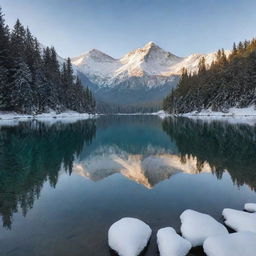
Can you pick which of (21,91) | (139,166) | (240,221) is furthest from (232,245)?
(21,91)

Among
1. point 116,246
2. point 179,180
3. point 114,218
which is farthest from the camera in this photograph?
point 179,180

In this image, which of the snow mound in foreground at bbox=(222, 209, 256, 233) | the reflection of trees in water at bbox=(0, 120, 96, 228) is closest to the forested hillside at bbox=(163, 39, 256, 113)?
the reflection of trees in water at bbox=(0, 120, 96, 228)

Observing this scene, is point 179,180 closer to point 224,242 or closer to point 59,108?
point 224,242

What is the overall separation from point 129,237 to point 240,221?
4154mm

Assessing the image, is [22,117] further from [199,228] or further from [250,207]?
[199,228]

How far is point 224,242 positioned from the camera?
645 centimetres

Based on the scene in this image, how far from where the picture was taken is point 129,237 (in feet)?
23.6

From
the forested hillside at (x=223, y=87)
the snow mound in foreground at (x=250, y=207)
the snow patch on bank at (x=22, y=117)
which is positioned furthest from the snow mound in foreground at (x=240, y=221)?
the forested hillside at (x=223, y=87)

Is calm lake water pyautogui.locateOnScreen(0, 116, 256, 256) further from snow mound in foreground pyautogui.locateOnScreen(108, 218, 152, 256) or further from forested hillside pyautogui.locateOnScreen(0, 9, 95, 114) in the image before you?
forested hillside pyautogui.locateOnScreen(0, 9, 95, 114)

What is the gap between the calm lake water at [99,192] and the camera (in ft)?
26.3

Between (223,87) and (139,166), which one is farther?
(223,87)

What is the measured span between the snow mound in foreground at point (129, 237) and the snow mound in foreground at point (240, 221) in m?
3.12

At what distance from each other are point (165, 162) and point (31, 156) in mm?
12294

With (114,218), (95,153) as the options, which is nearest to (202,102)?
(95,153)
